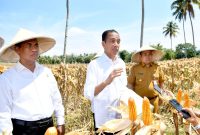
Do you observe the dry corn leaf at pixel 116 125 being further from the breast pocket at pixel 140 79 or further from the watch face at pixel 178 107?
the breast pocket at pixel 140 79

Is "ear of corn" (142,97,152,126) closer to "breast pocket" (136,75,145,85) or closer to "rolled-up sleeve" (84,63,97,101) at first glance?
"rolled-up sleeve" (84,63,97,101)

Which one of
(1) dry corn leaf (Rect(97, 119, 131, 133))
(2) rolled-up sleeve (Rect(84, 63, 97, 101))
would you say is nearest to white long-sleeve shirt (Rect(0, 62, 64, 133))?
(2) rolled-up sleeve (Rect(84, 63, 97, 101))

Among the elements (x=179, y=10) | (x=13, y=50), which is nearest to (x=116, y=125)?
(x=13, y=50)

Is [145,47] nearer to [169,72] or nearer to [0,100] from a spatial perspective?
[0,100]

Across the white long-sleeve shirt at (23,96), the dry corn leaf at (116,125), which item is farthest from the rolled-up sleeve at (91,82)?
the dry corn leaf at (116,125)

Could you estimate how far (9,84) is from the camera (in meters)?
2.96

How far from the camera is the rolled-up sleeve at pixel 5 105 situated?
112 inches

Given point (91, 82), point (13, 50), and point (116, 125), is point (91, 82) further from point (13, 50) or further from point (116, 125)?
point (116, 125)

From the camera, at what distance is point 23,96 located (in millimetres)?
2986

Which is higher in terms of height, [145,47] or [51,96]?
[145,47]

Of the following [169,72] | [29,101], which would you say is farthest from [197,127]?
[169,72]

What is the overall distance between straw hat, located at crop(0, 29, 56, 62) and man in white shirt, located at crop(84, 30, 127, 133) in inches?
20.0

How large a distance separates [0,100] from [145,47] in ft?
7.92

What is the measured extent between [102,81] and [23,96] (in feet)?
2.84
